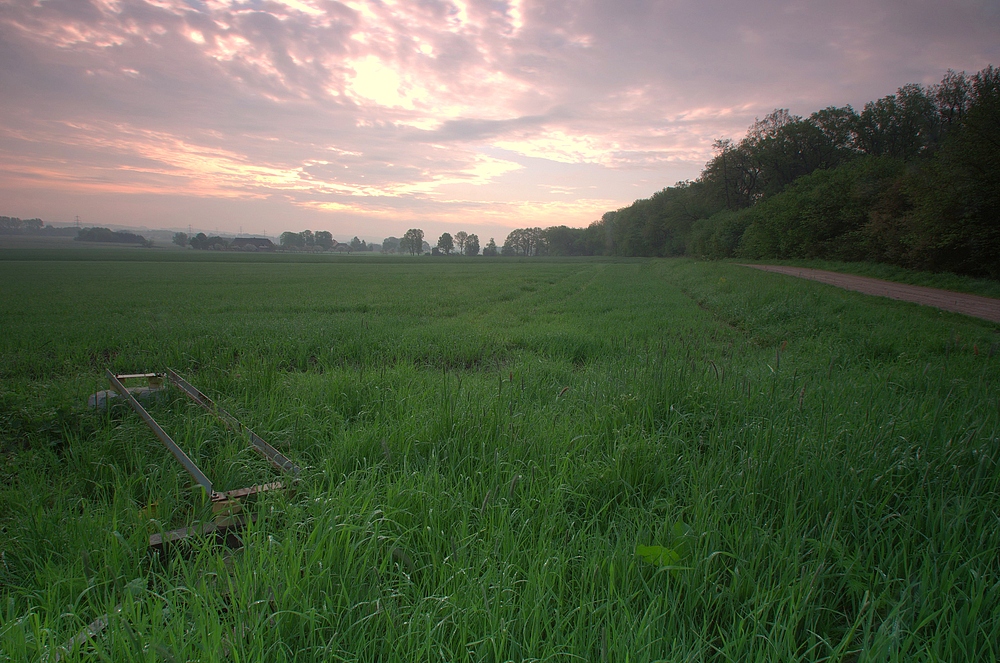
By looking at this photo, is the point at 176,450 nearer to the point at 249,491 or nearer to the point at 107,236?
the point at 249,491

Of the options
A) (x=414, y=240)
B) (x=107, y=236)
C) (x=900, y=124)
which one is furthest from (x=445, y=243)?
(x=900, y=124)

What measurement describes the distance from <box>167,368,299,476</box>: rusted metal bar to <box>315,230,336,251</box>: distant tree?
562ft

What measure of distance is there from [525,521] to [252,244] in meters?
150

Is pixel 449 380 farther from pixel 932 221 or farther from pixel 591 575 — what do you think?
pixel 932 221

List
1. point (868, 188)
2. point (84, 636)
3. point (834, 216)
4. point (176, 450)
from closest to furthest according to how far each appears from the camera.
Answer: point (84, 636) < point (176, 450) < point (868, 188) < point (834, 216)

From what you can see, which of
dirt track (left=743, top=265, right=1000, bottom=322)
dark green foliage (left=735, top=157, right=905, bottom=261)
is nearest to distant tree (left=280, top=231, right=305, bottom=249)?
dark green foliage (left=735, top=157, right=905, bottom=261)

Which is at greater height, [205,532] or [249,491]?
[249,491]

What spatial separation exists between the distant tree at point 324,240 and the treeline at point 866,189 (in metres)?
115

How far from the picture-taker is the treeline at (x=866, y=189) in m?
20.3

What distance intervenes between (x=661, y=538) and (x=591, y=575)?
0.52 metres

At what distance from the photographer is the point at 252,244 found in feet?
431

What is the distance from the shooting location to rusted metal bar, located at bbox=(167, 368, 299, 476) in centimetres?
354

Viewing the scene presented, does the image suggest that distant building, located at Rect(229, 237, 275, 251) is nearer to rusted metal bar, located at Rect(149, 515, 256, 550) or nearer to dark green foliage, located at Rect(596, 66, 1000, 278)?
dark green foliage, located at Rect(596, 66, 1000, 278)

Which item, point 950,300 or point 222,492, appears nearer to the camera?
point 222,492
